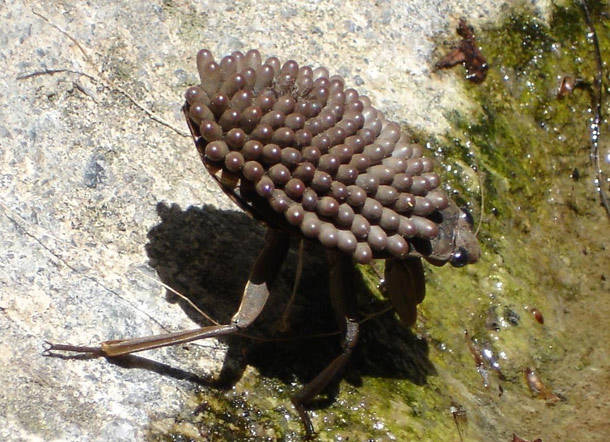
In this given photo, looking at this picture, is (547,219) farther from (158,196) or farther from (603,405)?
(158,196)

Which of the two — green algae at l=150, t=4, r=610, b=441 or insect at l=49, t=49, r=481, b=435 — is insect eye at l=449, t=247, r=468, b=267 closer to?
insect at l=49, t=49, r=481, b=435

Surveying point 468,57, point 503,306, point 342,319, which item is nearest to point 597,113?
point 468,57

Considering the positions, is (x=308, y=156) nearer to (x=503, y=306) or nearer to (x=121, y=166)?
(x=121, y=166)

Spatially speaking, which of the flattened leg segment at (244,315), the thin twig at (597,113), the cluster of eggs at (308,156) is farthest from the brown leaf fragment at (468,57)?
the flattened leg segment at (244,315)

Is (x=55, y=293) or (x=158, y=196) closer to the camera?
(x=55, y=293)

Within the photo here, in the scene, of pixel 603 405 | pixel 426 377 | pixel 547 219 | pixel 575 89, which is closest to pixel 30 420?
pixel 426 377

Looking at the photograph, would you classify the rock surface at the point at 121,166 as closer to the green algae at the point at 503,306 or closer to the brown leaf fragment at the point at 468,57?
the brown leaf fragment at the point at 468,57
